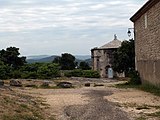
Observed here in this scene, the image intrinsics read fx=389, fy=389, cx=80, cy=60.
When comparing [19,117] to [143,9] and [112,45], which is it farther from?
[112,45]

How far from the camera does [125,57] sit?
42.2m

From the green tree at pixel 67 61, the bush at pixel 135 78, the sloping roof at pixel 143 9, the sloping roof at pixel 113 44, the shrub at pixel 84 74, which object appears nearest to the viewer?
the sloping roof at pixel 143 9

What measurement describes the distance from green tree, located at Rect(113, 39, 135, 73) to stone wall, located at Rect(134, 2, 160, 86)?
10722mm

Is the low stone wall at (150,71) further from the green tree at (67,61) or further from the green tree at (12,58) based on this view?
the green tree at (67,61)

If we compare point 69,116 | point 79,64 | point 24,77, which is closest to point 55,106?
point 69,116

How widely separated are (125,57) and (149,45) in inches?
626

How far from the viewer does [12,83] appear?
31.5 m

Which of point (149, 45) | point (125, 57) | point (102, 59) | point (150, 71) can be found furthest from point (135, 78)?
point (102, 59)

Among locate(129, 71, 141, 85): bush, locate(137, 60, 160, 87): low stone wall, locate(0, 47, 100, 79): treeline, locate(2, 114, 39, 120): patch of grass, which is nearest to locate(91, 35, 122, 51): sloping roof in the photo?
locate(0, 47, 100, 79): treeline

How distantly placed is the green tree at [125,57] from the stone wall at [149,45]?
35.2ft

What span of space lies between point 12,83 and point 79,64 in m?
36.9

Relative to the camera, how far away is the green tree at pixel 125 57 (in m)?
42.4

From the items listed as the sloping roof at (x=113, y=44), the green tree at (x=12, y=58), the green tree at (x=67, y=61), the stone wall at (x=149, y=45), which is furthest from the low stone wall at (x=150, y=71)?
the green tree at (x=67, y=61)

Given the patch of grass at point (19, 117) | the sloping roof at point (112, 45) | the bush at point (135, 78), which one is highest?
the sloping roof at point (112, 45)
